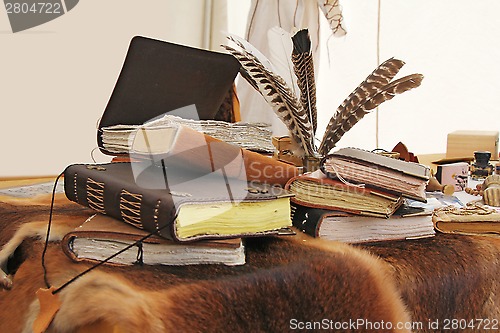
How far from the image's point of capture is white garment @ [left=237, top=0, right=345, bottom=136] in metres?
2.29

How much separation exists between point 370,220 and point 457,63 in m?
2.27

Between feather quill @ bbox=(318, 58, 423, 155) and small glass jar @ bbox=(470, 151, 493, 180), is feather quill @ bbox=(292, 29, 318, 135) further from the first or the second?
small glass jar @ bbox=(470, 151, 493, 180)

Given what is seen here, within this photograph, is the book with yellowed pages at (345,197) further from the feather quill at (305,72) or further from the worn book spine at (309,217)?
the feather quill at (305,72)

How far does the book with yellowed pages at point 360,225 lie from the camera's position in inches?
32.7

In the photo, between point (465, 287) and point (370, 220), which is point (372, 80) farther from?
point (465, 287)

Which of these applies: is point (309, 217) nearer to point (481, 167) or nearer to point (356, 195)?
point (356, 195)

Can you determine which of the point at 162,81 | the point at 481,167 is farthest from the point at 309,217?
the point at 481,167

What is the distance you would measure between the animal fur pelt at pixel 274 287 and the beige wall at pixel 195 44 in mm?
1411

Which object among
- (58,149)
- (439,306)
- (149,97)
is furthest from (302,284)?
(58,149)

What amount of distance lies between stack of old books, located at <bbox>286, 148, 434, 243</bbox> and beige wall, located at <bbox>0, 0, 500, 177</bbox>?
5.28ft

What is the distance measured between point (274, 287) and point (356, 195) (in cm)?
23

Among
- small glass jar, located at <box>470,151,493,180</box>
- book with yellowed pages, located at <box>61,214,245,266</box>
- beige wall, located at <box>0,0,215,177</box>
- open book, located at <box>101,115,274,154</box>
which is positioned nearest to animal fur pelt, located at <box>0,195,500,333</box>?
book with yellowed pages, located at <box>61,214,245,266</box>

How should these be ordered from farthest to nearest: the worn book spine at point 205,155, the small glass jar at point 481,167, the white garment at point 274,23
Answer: the white garment at point 274,23 < the small glass jar at point 481,167 < the worn book spine at point 205,155

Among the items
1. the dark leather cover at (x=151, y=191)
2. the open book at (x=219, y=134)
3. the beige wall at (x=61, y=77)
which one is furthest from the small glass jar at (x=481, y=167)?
the beige wall at (x=61, y=77)
